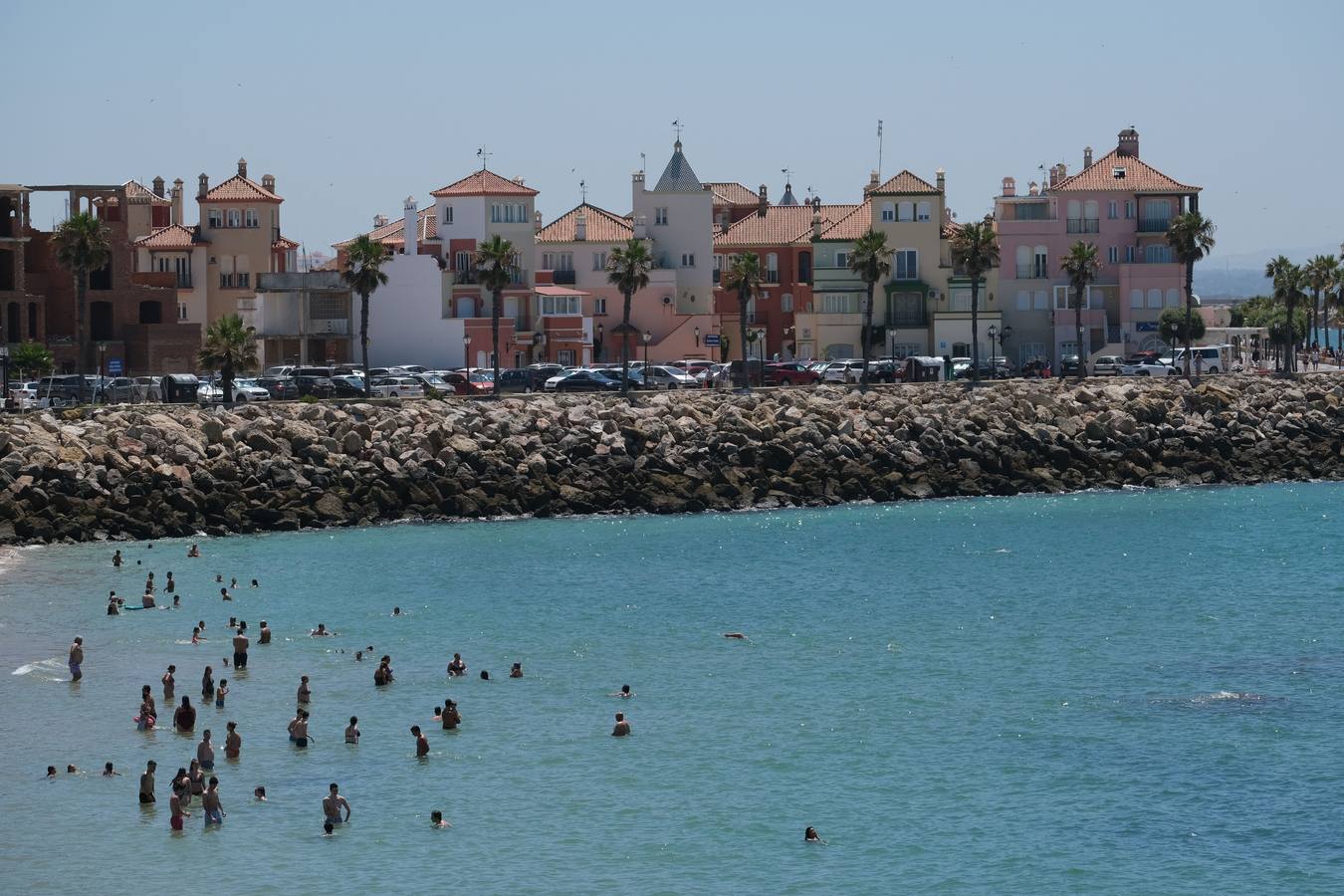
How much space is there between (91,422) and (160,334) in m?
28.5

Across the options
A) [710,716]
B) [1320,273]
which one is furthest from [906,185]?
[710,716]

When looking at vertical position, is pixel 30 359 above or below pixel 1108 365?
above

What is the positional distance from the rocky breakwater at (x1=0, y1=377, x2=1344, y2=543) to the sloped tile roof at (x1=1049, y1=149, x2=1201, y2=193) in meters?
19.0

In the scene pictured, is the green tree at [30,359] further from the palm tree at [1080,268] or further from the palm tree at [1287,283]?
the palm tree at [1287,283]

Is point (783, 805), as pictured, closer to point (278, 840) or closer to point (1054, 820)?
point (1054, 820)

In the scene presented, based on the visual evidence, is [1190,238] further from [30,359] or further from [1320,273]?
[30,359]

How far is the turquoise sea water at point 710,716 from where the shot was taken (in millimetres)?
31641

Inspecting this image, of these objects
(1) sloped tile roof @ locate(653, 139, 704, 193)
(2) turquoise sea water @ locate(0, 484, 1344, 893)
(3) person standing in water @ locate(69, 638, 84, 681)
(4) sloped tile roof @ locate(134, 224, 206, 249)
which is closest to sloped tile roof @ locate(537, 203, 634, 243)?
(1) sloped tile roof @ locate(653, 139, 704, 193)

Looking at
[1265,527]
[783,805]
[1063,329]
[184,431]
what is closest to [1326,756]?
[783,805]

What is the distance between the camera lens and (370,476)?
6925 cm

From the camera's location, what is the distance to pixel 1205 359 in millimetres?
97938

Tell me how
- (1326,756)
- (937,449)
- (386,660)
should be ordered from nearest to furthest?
(1326,756) < (386,660) < (937,449)

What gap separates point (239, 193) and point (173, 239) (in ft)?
14.4

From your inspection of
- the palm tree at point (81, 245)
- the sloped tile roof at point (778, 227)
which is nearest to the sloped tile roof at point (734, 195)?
the sloped tile roof at point (778, 227)
